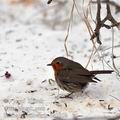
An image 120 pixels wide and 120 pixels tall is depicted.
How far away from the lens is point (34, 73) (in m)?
6.03

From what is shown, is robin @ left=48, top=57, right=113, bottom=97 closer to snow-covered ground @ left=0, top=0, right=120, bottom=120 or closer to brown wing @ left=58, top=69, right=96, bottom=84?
brown wing @ left=58, top=69, right=96, bottom=84

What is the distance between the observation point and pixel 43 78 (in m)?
5.84

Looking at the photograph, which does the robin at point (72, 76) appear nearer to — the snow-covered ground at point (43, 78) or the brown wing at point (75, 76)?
the brown wing at point (75, 76)

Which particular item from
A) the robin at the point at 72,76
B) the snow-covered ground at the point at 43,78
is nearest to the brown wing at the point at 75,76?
the robin at the point at 72,76

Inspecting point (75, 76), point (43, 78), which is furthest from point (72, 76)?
point (43, 78)

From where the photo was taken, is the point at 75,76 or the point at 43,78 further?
the point at 43,78

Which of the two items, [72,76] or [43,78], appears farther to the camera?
[43,78]

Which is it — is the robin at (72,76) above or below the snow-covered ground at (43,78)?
above

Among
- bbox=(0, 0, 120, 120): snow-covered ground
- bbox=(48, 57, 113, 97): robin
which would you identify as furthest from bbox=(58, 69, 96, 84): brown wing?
bbox=(0, 0, 120, 120): snow-covered ground

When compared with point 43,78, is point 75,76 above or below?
above

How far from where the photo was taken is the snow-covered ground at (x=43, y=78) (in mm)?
4857

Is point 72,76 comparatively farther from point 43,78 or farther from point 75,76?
point 43,78

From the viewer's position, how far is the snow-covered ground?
4857 millimetres

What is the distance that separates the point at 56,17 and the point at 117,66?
3.95m
